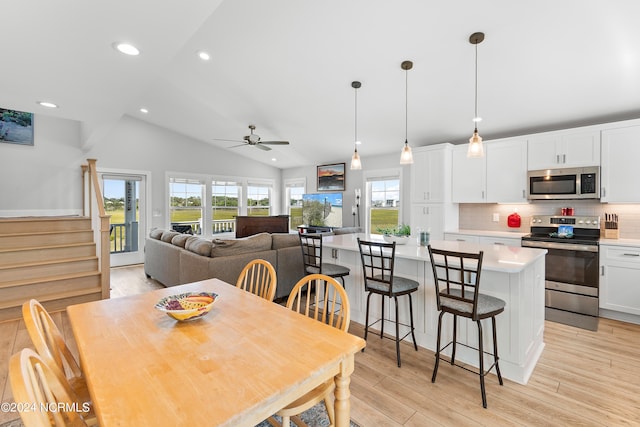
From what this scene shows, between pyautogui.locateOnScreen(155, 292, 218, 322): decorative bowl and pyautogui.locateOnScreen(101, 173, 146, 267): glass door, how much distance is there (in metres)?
5.86

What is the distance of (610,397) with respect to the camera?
83.1 inches

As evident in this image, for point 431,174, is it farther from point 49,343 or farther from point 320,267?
point 49,343

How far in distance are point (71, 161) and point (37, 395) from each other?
21.1ft

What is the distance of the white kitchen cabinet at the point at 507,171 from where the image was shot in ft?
14.1

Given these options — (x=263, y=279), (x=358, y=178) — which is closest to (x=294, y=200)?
(x=358, y=178)

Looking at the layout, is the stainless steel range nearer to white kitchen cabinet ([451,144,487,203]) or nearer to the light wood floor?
the light wood floor

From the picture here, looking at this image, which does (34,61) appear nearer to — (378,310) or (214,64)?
(214,64)

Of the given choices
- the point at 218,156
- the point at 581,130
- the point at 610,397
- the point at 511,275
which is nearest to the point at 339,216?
the point at 218,156

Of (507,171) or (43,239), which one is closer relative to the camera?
(43,239)

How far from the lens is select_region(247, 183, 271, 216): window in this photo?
28.5 feet

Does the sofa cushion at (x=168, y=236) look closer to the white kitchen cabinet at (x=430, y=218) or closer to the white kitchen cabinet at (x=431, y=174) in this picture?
the white kitchen cabinet at (x=430, y=218)

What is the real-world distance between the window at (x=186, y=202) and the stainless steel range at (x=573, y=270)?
22.5 feet

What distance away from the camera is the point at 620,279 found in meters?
3.41

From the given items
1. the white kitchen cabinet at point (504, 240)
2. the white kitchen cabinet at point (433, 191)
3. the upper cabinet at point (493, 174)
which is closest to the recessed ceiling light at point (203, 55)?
the white kitchen cabinet at point (433, 191)
